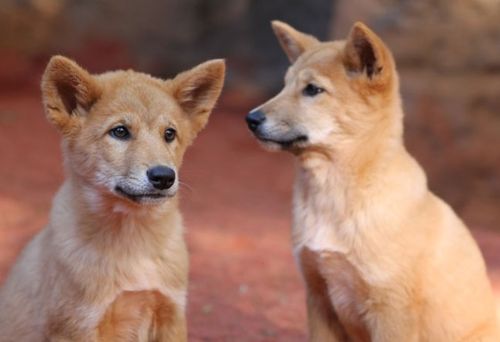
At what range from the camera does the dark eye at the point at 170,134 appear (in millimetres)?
5343

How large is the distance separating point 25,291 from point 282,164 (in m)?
7.82

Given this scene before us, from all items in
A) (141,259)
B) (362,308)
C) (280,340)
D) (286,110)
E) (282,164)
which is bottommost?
(282,164)

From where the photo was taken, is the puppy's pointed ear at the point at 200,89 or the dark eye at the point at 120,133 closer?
the dark eye at the point at 120,133

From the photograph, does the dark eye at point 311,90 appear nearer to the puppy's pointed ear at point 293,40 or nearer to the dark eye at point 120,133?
the puppy's pointed ear at point 293,40

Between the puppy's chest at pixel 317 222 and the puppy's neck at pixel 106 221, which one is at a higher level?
the puppy's neck at pixel 106 221

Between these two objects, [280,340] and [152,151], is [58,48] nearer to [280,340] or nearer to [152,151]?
[280,340]

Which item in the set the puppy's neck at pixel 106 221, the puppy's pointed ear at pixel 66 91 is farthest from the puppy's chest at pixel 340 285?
the puppy's pointed ear at pixel 66 91

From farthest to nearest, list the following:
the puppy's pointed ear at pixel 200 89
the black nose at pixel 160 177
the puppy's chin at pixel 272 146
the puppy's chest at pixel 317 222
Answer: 1. the puppy's chin at pixel 272 146
2. the puppy's chest at pixel 317 222
3. the puppy's pointed ear at pixel 200 89
4. the black nose at pixel 160 177

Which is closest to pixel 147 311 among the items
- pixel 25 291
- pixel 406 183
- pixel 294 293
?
pixel 25 291

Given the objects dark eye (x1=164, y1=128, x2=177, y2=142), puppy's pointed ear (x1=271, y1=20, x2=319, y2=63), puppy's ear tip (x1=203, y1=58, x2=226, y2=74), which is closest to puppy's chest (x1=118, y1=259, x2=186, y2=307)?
dark eye (x1=164, y1=128, x2=177, y2=142)

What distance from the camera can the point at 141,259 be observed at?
5.33 meters

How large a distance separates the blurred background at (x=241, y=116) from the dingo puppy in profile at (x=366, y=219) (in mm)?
805

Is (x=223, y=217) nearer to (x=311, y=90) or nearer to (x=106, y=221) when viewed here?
(x=311, y=90)

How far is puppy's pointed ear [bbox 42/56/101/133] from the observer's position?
514 cm
